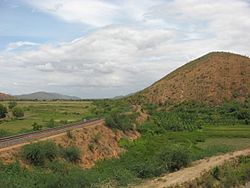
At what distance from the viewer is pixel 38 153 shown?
3638 centimetres

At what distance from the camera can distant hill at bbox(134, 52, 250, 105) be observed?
403ft

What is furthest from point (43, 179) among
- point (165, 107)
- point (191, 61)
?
point (191, 61)

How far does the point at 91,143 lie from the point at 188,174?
14.3m

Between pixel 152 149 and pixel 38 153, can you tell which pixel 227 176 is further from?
pixel 152 149

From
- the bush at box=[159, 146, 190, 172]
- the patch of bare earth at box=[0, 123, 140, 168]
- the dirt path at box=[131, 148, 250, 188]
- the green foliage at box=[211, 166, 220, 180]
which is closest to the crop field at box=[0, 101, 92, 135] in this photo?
the patch of bare earth at box=[0, 123, 140, 168]

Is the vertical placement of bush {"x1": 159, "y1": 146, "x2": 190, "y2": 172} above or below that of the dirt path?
above

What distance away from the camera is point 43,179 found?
30.3 m

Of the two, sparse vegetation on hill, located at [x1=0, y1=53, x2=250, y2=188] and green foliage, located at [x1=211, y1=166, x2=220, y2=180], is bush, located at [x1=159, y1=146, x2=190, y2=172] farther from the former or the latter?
green foliage, located at [x1=211, y1=166, x2=220, y2=180]

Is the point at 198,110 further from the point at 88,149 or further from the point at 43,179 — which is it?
the point at 43,179

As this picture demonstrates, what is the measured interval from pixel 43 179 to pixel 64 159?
10048 mm

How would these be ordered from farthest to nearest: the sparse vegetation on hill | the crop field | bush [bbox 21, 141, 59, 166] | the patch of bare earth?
the crop field → the patch of bare earth → bush [bbox 21, 141, 59, 166] → the sparse vegetation on hill

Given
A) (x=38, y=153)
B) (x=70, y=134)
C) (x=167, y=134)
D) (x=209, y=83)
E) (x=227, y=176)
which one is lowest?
(x=227, y=176)

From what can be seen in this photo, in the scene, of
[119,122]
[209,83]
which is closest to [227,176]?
[119,122]

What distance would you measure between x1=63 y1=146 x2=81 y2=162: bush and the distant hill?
7970 centimetres
